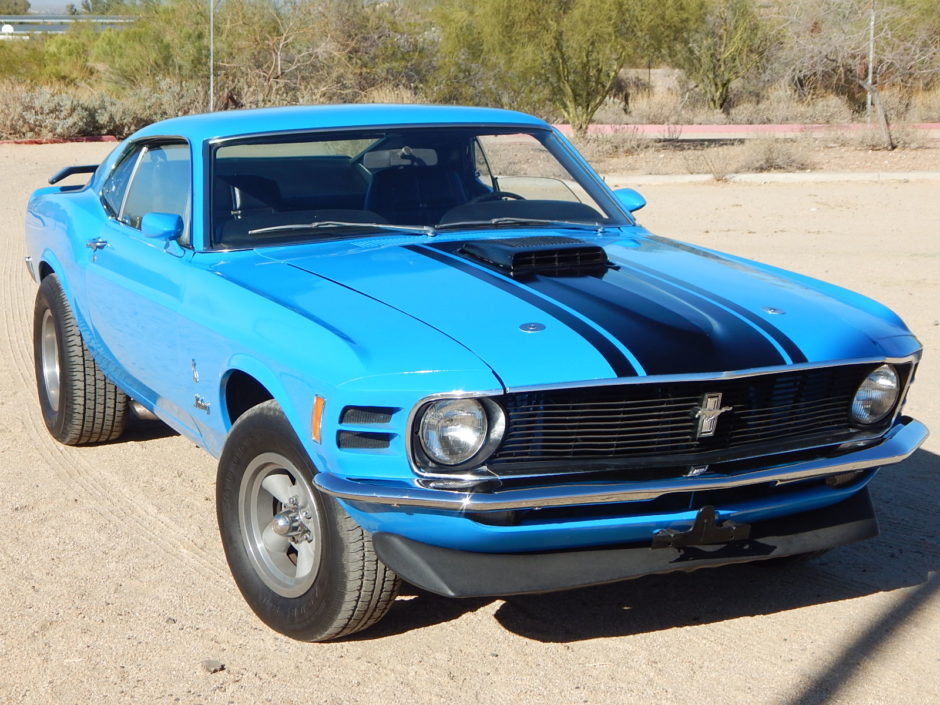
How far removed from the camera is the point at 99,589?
12.7ft

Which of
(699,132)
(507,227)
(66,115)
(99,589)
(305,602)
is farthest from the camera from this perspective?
(699,132)

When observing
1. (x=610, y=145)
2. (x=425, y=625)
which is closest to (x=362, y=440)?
(x=425, y=625)

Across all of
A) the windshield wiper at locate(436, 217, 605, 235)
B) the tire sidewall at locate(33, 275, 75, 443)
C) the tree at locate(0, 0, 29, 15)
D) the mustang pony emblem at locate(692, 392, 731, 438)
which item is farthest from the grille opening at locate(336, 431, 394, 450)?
the tree at locate(0, 0, 29, 15)

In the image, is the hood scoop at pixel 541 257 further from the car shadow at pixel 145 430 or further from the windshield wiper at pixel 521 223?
the car shadow at pixel 145 430

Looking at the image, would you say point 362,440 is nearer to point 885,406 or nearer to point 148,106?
point 885,406

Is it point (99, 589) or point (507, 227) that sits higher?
point (507, 227)

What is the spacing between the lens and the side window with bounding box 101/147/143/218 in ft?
16.8

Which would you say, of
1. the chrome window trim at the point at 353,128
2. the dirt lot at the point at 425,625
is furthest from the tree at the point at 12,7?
the dirt lot at the point at 425,625

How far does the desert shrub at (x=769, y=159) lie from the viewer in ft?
62.7

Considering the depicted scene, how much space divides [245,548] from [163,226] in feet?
4.01

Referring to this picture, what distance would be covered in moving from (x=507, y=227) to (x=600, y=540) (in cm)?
161

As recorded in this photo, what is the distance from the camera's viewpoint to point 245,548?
3.61m

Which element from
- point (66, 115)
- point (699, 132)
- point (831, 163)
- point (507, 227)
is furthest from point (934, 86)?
point (507, 227)

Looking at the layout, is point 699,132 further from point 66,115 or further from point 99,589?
point 99,589
